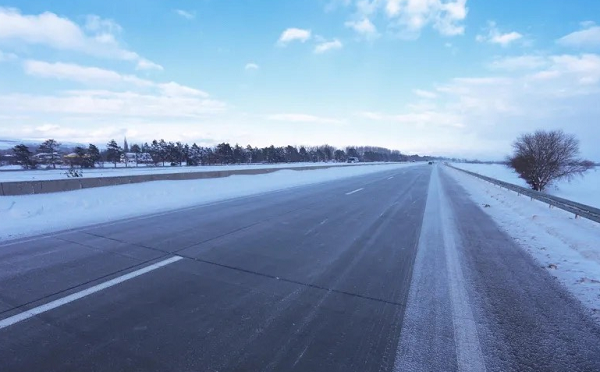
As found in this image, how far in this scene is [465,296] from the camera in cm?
416

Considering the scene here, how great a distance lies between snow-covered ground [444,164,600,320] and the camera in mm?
4582

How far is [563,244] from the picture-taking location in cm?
688

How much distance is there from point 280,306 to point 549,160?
1516 inches

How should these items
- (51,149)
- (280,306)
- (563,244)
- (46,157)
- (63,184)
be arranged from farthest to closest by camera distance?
(46,157)
(51,149)
(63,184)
(563,244)
(280,306)

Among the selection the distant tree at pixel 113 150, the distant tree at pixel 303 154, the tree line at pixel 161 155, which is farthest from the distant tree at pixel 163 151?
the distant tree at pixel 303 154

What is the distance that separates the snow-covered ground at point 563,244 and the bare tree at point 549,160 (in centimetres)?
2561

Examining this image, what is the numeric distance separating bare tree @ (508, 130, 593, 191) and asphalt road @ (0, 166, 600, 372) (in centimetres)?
3256

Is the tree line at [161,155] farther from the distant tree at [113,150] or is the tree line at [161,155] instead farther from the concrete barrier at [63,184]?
the concrete barrier at [63,184]

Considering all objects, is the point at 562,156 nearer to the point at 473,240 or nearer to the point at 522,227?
the point at 522,227

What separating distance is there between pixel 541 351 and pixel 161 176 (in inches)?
893

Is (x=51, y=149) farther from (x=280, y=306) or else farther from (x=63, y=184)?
(x=280, y=306)

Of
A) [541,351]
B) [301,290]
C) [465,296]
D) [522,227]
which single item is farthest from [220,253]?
[522,227]

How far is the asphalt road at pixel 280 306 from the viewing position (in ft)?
9.17

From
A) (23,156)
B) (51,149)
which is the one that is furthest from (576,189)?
(51,149)
